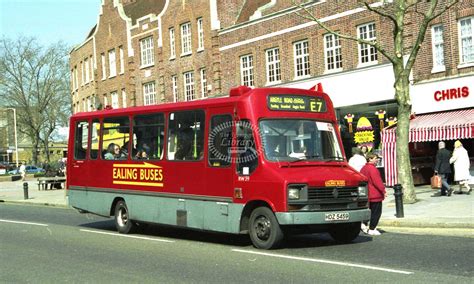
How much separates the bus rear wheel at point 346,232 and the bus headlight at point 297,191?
1.45 metres

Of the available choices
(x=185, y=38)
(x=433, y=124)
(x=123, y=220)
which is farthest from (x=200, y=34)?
(x=123, y=220)

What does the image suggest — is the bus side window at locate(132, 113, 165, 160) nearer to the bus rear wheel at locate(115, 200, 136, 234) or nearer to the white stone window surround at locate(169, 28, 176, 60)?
the bus rear wheel at locate(115, 200, 136, 234)

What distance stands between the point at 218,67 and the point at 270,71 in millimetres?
4611

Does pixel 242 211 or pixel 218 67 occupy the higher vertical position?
pixel 218 67

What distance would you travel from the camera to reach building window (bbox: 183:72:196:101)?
37938 millimetres

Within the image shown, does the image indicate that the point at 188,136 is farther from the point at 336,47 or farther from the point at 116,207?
the point at 336,47

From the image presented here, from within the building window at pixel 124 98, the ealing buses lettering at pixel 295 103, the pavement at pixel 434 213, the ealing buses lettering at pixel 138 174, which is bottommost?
the pavement at pixel 434 213

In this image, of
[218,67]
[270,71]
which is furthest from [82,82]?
[270,71]

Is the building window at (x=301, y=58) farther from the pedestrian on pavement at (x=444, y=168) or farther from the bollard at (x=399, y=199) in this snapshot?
the bollard at (x=399, y=199)

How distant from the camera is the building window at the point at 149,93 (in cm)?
4197


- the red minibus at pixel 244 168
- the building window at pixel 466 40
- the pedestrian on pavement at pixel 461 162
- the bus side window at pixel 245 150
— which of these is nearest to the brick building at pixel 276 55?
the building window at pixel 466 40

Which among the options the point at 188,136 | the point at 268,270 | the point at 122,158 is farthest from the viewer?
the point at 122,158

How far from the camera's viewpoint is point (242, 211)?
36.1 feet

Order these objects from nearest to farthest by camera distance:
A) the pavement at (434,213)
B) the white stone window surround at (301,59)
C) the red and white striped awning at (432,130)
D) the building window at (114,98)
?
the pavement at (434,213)
the red and white striped awning at (432,130)
the white stone window surround at (301,59)
the building window at (114,98)
